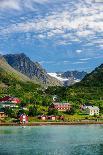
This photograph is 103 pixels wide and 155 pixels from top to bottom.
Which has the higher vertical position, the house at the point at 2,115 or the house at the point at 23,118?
the house at the point at 2,115

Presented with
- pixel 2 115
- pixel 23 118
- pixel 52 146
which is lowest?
pixel 52 146

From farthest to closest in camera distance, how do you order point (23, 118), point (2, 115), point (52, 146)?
point (2, 115) → point (23, 118) → point (52, 146)

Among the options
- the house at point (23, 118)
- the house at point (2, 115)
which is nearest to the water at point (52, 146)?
the house at point (23, 118)

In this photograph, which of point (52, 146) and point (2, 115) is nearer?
point (52, 146)

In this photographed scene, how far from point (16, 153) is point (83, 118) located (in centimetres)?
11308

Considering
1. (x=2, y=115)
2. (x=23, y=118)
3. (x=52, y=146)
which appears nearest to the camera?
(x=52, y=146)

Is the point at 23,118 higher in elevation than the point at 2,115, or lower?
lower

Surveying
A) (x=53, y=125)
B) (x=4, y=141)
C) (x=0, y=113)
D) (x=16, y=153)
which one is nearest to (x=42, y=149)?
(x=16, y=153)

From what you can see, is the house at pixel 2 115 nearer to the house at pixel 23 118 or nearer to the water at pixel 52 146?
the house at pixel 23 118

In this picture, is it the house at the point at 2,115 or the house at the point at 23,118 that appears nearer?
the house at the point at 23,118

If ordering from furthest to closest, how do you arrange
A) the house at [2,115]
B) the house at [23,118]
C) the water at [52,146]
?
the house at [2,115], the house at [23,118], the water at [52,146]

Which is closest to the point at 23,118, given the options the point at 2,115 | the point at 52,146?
the point at 2,115

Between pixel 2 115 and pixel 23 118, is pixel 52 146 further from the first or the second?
pixel 2 115

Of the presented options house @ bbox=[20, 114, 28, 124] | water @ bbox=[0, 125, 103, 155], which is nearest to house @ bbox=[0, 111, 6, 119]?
house @ bbox=[20, 114, 28, 124]
